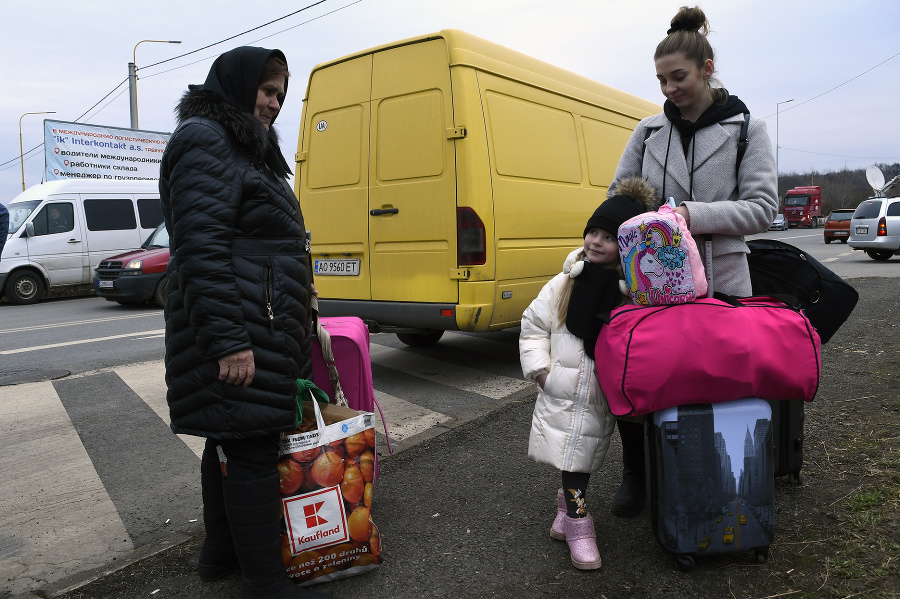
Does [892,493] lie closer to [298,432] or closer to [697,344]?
[697,344]

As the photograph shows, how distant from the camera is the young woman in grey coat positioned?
2.41 m

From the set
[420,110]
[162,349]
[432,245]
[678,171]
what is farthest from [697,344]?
[162,349]

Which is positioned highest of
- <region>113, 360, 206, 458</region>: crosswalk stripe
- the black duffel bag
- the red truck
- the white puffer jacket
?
the red truck

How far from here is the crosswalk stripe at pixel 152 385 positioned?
4.29 metres

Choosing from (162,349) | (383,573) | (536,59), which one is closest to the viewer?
(383,573)

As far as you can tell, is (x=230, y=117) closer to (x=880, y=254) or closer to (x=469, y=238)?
(x=469, y=238)

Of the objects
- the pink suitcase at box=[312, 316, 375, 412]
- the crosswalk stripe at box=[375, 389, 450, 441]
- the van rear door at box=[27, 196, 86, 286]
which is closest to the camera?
the pink suitcase at box=[312, 316, 375, 412]

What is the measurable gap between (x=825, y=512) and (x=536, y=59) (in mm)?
4473

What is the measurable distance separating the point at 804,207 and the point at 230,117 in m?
53.8

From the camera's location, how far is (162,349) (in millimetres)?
7285

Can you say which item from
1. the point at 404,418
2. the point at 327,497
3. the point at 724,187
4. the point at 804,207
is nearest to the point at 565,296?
the point at 724,187

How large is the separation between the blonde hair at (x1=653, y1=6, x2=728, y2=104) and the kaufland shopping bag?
1.75m

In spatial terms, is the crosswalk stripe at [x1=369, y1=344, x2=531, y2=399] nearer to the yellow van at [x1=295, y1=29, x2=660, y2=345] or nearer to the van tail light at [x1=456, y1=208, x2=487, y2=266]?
the yellow van at [x1=295, y1=29, x2=660, y2=345]

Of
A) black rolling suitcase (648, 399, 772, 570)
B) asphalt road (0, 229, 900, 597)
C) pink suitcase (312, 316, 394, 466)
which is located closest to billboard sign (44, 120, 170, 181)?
asphalt road (0, 229, 900, 597)
